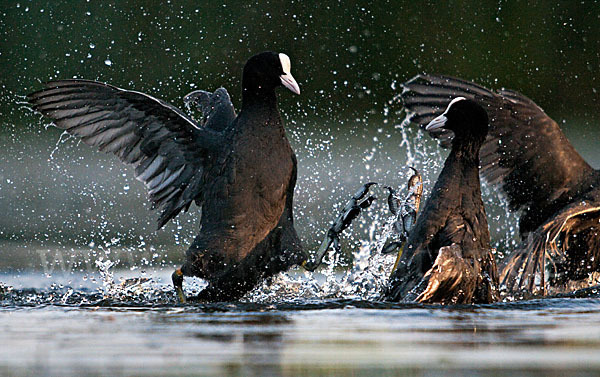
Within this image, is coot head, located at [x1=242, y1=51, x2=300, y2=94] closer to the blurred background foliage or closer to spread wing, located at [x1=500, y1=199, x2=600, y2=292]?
spread wing, located at [x1=500, y1=199, x2=600, y2=292]

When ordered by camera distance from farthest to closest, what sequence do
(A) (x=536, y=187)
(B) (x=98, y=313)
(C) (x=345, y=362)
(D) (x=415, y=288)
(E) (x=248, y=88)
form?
(A) (x=536, y=187)
(E) (x=248, y=88)
(D) (x=415, y=288)
(B) (x=98, y=313)
(C) (x=345, y=362)

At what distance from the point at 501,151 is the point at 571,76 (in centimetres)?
613

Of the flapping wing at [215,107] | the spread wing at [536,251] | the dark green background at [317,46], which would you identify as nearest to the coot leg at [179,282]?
the flapping wing at [215,107]

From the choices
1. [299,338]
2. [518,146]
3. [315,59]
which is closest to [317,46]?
[315,59]

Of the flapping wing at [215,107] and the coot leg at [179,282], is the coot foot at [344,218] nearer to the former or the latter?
the coot leg at [179,282]

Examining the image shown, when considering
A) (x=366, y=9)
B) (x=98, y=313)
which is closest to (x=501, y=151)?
(x=98, y=313)

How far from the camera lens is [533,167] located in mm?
7352

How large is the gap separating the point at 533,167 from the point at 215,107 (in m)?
2.15

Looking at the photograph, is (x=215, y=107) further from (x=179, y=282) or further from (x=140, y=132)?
(x=179, y=282)

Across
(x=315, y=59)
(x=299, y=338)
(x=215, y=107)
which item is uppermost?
(x=315, y=59)

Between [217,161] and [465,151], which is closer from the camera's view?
[465,151]

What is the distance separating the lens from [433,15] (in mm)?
13750

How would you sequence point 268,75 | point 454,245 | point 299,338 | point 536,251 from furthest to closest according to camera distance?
point 536,251, point 268,75, point 454,245, point 299,338

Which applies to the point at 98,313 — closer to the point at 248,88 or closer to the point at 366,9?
the point at 248,88
